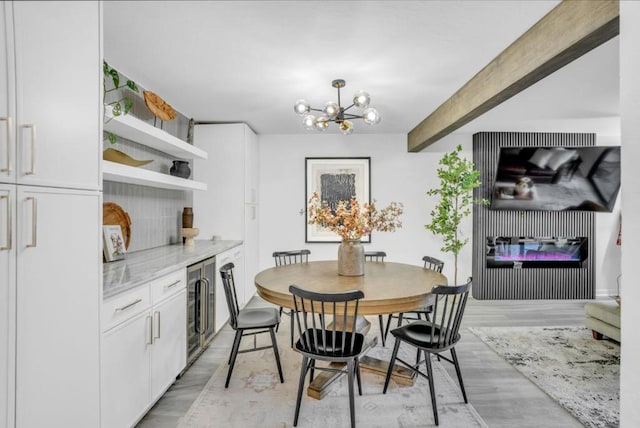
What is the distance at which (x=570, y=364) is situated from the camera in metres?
2.82

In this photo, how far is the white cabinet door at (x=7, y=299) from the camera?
1102 millimetres

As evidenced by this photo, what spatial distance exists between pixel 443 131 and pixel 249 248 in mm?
2781

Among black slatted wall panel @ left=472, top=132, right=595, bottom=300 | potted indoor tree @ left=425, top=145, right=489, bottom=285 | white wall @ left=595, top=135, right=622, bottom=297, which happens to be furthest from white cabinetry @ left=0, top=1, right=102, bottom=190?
white wall @ left=595, top=135, right=622, bottom=297

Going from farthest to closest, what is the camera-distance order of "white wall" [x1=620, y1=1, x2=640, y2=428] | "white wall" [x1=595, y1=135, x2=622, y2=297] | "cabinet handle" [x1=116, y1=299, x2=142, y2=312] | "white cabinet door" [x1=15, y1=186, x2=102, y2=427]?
"white wall" [x1=595, y1=135, x2=622, y2=297] < "cabinet handle" [x1=116, y1=299, x2=142, y2=312] < "white wall" [x1=620, y1=1, x2=640, y2=428] < "white cabinet door" [x1=15, y1=186, x2=102, y2=427]

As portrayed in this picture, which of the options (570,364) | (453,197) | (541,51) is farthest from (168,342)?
(453,197)

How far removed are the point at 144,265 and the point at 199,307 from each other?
656mm

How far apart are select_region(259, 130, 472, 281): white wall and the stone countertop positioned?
168 cm

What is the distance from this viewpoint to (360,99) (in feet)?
8.41

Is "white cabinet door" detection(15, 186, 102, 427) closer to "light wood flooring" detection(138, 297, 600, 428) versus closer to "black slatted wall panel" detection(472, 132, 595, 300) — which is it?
"light wood flooring" detection(138, 297, 600, 428)

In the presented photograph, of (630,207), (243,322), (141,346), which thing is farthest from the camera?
(243,322)

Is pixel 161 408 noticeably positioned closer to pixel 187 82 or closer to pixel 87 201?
pixel 87 201

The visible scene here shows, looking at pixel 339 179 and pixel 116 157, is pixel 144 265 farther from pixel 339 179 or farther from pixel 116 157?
pixel 339 179

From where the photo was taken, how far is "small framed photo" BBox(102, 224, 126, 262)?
8.23 ft

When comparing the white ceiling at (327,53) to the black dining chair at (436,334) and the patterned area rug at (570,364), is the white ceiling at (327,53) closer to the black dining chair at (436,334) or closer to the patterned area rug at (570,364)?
the black dining chair at (436,334)
